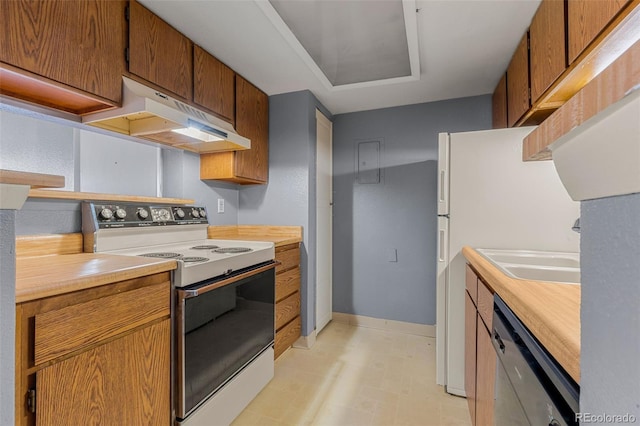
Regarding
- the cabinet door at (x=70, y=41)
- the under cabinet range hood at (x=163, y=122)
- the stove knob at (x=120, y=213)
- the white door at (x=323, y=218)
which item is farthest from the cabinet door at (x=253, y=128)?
the cabinet door at (x=70, y=41)

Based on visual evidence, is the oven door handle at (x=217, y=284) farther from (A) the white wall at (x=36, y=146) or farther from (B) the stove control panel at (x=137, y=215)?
(A) the white wall at (x=36, y=146)

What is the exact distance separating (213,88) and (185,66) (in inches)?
9.0

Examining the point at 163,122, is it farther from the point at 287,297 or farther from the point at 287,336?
the point at 287,336

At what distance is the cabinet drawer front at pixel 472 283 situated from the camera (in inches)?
53.5

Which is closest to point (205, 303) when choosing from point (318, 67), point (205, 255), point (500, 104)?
point (205, 255)

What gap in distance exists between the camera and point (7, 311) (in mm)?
528

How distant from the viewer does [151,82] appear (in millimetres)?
1493

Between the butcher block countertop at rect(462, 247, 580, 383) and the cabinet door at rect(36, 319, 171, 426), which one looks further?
the cabinet door at rect(36, 319, 171, 426)

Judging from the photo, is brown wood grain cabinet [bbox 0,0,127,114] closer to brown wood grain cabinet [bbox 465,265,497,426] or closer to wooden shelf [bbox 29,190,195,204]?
wooden shelf [bbox 29,190,195,204]

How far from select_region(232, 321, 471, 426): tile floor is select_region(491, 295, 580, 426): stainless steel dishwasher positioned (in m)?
0.90

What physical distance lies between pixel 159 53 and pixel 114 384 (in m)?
1.52

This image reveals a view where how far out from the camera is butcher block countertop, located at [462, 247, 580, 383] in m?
0.46

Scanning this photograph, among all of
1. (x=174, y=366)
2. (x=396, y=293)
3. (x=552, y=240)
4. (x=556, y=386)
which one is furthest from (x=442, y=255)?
(x=174, y=366)

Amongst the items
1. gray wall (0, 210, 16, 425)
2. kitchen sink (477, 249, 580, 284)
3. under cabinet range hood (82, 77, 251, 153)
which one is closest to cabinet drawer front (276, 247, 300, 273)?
under cabinet range hood (82, 77, 251, 153)
